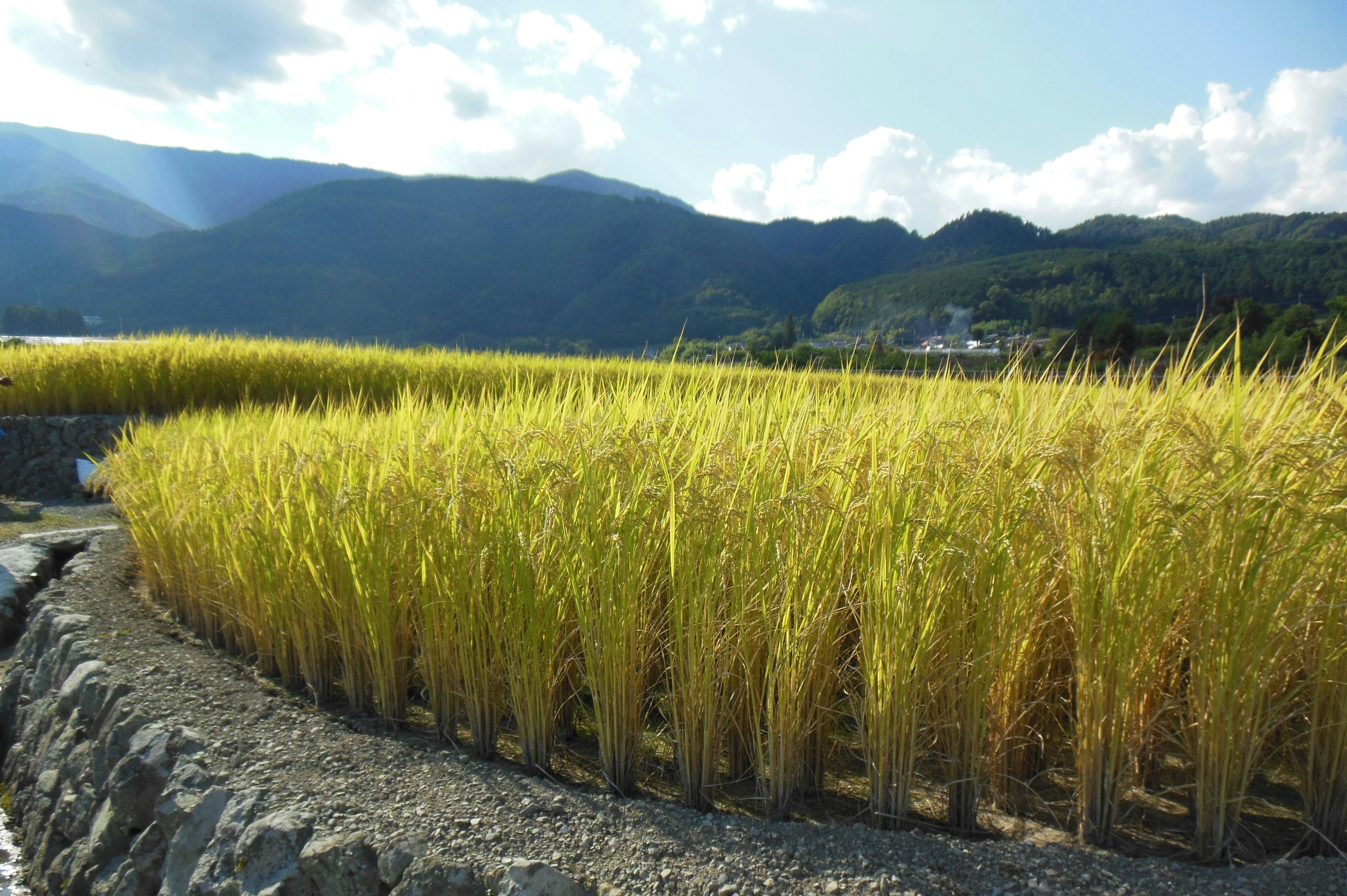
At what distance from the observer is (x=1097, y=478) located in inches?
64.7

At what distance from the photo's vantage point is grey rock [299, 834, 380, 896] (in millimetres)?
1546

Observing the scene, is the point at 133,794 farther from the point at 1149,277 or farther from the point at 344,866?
the point at 1149,277

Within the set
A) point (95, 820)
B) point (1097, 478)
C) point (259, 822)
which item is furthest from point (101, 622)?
point (1097, 478)

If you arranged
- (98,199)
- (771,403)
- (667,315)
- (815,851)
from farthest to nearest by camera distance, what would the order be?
1. (98,199)
2. (667,315)
3. (771,403)
4. (815,851)

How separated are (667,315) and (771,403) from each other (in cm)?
6530

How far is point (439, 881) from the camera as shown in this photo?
4.73 ft

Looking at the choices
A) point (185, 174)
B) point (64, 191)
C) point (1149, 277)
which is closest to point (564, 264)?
point (1149, 277)

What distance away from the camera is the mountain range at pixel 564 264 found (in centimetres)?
2202

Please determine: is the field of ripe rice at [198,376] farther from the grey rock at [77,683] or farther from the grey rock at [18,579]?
the grey rock at [77,683]

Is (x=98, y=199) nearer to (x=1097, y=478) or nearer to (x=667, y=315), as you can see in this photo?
(x=667, y=315)

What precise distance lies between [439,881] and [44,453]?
9903mm

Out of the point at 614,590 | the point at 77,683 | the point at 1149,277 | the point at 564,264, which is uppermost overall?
the point at 564,264

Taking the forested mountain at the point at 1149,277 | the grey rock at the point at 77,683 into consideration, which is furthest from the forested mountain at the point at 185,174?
Answer: the grey rock at the point at 77,683

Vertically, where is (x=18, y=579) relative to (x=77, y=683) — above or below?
below
